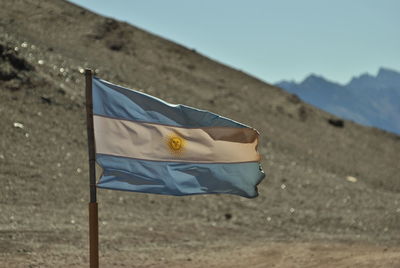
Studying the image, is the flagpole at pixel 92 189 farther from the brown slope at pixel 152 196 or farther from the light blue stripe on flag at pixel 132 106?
the brown slope at pixel 152 196

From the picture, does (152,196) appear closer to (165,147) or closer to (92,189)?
(165,147)

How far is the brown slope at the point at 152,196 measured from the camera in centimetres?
2316

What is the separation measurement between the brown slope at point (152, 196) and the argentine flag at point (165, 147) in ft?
31.1

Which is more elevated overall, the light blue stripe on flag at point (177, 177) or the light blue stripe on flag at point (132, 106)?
the light blue stripe on flag at point (132, 106)

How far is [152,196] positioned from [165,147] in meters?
18.7

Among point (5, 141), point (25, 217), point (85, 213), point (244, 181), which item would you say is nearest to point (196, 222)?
point (85, 213)

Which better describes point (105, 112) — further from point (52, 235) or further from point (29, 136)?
point (29, 136)

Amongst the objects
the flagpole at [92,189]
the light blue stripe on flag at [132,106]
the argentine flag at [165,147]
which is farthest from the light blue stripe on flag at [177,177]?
the light blue stripe on flag at [132,106]

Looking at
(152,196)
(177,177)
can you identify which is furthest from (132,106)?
(152,196)

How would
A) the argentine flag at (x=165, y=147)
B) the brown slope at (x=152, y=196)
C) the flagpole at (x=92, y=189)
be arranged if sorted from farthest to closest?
the brown slope at (x=152, y=196) → the argentine flag at (x=165, y=147) → the flagpole at (x=92, y=189)

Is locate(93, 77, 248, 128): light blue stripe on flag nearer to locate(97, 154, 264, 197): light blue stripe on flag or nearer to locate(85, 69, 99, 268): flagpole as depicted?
locate(85, 69, 99, 268): flagpole

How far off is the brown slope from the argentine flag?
9.49 metres

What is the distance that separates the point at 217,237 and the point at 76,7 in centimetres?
3346

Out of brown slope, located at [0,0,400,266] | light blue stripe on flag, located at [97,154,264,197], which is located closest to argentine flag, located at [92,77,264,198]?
light blue stripe on flag, located at [97,154,264,197]
